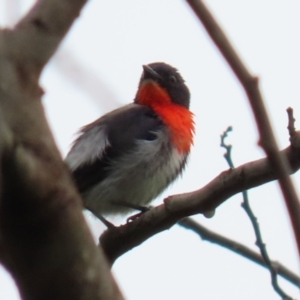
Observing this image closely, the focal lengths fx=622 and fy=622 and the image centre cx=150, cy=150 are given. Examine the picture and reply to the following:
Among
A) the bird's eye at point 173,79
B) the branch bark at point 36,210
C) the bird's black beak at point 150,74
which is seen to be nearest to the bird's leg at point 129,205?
the bird's black beak at point 150,74

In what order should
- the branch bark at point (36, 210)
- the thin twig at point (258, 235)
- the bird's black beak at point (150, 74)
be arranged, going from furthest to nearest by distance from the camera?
1. the bird's black beak at point (150, 74)
2. the thin twig at point (258, 235)
3. the branch bark at point (36, 210)

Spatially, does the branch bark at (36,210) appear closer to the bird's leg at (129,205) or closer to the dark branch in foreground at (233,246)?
the dark branch in foreground at (233,246)

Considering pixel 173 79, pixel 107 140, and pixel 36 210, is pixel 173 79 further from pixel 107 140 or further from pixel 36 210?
pixel 36 210

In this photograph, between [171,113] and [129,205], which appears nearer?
[129,205]

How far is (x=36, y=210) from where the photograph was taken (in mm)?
1534

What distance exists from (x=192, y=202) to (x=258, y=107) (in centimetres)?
217

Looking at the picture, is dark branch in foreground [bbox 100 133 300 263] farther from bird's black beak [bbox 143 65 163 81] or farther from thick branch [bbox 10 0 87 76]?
bird's black beak [bbox 143 65 163 81]

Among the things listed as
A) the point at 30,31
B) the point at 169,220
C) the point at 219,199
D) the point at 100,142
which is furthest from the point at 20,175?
the point at 100,142

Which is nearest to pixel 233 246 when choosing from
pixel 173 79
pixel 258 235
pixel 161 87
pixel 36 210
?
pixel 258 235

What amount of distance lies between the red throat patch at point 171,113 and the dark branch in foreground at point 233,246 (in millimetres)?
1957

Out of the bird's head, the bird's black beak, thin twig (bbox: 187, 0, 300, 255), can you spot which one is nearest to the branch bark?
thin twig (bbox: 187, 0, 300, 255)

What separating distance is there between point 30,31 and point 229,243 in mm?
2553

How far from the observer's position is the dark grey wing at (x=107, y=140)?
5.59 meters

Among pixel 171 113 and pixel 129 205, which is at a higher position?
pixel 171 113
